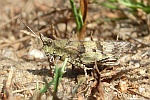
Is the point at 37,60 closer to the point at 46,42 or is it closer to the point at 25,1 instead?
the point at 46,42

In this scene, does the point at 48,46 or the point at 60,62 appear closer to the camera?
the point at 48,46

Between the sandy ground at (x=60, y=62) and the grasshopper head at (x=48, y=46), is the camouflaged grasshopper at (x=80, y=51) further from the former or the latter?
the sandy ground at (x=60, y=62)

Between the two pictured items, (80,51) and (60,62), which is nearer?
(80,51)

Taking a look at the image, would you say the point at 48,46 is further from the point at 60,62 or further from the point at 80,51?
the point at 60,62

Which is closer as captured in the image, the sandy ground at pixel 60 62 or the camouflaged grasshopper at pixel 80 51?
the sandy ground at pixel 60 62

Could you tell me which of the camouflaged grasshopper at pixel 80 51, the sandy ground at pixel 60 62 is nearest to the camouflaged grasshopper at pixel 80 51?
the camouflaged grasshopper at pixel 80 51

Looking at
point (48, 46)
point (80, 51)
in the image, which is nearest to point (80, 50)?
point (80, 51)

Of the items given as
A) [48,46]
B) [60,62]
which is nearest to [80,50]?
[48,46]

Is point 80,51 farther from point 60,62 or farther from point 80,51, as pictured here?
point 60,62

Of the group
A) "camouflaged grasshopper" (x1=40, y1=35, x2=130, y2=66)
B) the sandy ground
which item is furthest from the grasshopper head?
the sandy ground

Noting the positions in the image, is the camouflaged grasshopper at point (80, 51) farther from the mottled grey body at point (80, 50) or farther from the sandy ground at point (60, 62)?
the sandy ground at point (60, 62)

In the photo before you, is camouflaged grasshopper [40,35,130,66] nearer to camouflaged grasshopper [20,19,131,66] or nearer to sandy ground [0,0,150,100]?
camouflaged grasshopper [20,19,131,66]

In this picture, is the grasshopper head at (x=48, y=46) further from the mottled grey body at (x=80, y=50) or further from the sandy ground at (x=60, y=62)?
the sandy ground at (x=60, y=62)
